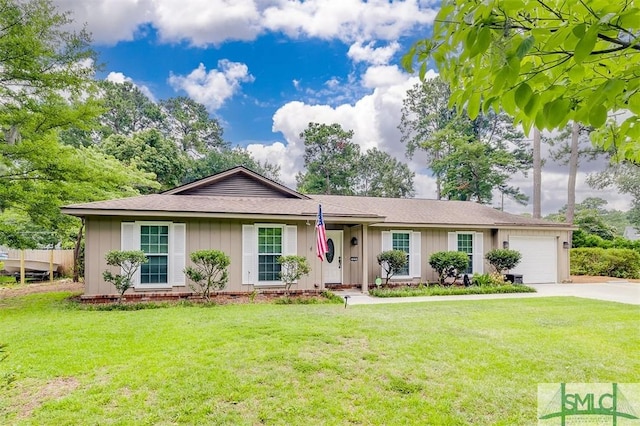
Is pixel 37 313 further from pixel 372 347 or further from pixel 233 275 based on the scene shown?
pixel 372 347

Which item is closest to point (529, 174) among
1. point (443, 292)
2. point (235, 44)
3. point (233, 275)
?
point (443, 292)

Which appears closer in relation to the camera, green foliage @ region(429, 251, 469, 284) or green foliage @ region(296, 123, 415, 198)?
green foliage @ region(429, 251, 469, 284)

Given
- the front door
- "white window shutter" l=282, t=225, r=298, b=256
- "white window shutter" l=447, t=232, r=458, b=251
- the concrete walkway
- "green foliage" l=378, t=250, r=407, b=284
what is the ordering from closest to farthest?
the concrete walkway → "white window shutter" l=282, t=225, r=298, b=256 → "green foliage" l=378, t=250, r=407, b=284 → the front door → "white window shutter" l=447, t=232, r=458, b=251

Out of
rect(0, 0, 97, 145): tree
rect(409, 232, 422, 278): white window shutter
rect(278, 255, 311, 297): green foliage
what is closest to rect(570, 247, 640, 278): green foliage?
rect(409, 232, 422, 278): white window shutter

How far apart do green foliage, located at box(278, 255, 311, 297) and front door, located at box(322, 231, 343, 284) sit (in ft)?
6.37

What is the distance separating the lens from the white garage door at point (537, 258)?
1378cm

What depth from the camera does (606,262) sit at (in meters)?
16.4

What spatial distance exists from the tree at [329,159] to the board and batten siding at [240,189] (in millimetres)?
18254

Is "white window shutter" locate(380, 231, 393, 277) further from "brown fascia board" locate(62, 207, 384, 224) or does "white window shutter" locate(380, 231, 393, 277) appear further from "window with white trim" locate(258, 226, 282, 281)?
"window with white trim" locate(258, 226, 282, 281)

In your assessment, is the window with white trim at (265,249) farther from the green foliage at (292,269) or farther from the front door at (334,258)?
the front door at (334,258)

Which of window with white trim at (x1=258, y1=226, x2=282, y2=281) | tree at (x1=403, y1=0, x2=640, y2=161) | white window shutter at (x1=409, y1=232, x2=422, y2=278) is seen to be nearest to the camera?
tree at (x1=403, y1=0, x2=640, y2=161)

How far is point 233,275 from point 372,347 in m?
6.07

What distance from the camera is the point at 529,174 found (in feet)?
83.5

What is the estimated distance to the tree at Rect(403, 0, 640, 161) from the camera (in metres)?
1.31
